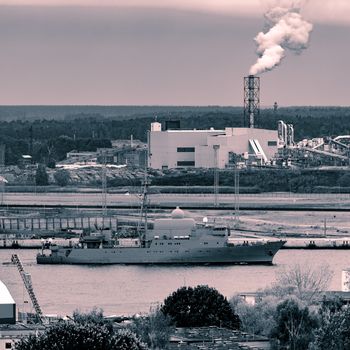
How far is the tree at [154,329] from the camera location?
3622 centimetres

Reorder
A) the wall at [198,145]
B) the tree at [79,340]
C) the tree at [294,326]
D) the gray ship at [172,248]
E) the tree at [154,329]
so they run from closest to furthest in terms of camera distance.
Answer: the tree at [79,340], the tree at [154,329], the tree at [294,326], the gray ship at [172,248], the wall at [198,145]

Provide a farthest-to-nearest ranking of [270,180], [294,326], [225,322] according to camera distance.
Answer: [270,180]
[225,322]
[294,326]

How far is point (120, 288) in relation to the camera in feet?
177

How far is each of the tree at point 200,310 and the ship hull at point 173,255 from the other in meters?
23.4

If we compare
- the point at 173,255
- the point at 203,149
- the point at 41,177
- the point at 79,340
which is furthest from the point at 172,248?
the point at 41,177

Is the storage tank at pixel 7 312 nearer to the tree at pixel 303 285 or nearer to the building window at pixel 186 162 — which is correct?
the tree at pixel 303 285

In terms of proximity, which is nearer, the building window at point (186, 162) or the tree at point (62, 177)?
the building window at point (186, 162)

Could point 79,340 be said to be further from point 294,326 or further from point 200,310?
point 200,310

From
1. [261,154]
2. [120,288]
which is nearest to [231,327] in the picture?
[120,288]

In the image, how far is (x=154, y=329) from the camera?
37.3 m

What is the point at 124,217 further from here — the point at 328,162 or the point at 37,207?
the point at 328,162

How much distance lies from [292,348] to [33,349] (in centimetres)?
552

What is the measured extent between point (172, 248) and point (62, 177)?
151 ft

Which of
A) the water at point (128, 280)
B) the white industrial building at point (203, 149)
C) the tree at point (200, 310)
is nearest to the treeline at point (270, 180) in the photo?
the white industrial building at point (203, 149)
